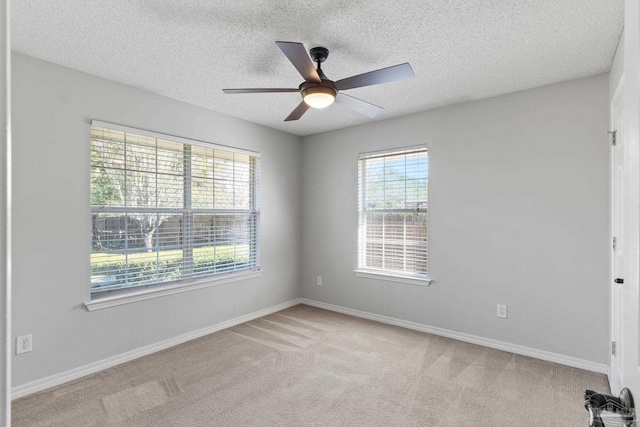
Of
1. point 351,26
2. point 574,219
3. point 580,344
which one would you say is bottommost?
point 580,344

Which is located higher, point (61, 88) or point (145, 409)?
point (61, 88)

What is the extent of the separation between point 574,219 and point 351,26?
254 centimetres

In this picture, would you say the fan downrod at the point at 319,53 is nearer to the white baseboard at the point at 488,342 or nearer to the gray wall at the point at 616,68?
the gray wall at the point at 616,68

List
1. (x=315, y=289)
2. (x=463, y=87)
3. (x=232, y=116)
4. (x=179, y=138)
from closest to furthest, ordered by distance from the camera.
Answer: (x=463, y=87) → (x=179, y=138) → (x=232, y=116) → (x=315, y=289)

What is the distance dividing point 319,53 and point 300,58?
0.52 meters

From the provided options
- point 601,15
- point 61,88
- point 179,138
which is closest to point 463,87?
point 601,15

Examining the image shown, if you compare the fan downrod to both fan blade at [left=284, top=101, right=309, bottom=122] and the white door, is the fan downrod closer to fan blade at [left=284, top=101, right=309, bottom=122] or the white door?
fan blade at [left=284, top=101, right=309, bottom=122]

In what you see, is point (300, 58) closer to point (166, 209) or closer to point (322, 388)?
point (166, 209)

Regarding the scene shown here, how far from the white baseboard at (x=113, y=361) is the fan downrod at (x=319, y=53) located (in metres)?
3.01

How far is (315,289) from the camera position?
4906 millimetres

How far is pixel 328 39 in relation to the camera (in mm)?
2320

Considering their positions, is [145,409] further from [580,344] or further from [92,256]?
[580,344]

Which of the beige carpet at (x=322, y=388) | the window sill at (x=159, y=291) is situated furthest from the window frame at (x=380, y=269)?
the window sill at (x=159, y=291)

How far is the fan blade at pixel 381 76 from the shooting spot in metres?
2.03
